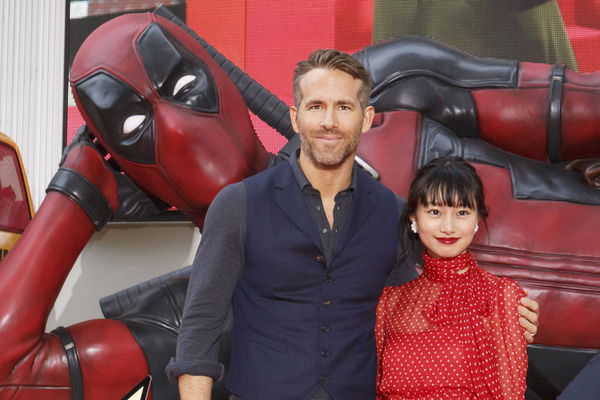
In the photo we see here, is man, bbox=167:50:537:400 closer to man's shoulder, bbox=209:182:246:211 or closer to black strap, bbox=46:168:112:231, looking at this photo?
man's shoulder, bbox=209:182:246:211

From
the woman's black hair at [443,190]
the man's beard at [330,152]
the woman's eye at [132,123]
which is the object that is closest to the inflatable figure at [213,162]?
the woman's eye at [132,123]

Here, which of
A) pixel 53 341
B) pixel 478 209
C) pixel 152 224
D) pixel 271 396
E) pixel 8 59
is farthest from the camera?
pixel 8 59

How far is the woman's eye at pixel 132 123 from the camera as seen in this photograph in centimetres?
175

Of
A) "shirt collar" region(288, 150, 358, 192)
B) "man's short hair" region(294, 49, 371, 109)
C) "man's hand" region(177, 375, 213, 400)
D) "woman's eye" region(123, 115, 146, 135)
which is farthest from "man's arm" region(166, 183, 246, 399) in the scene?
"woman's eye" region(123, 115, 146, 135)

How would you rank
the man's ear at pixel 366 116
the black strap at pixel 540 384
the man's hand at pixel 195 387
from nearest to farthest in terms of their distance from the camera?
the man's hand at pixel 195 387, the man's ear at pixel 366 116, the black strap at pixel 540 384

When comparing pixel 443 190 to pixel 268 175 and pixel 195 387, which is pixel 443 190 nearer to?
pixel 268 175

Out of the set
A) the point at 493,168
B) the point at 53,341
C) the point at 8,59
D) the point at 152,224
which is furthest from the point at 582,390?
the point at 8,59

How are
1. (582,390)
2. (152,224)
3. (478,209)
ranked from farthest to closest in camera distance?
(152,224) → (478,209) → (582,390)

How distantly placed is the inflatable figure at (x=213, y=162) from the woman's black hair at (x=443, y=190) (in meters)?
0.41

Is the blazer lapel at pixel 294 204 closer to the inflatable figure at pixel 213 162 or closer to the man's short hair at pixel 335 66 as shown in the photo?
the man's short hair at pixel 335 66

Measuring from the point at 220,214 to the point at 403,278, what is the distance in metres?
0.39

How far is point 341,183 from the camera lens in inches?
51.9

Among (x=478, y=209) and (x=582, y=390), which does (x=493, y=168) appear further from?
(x=582, y=390)

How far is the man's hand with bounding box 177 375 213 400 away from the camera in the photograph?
47.6 inches
